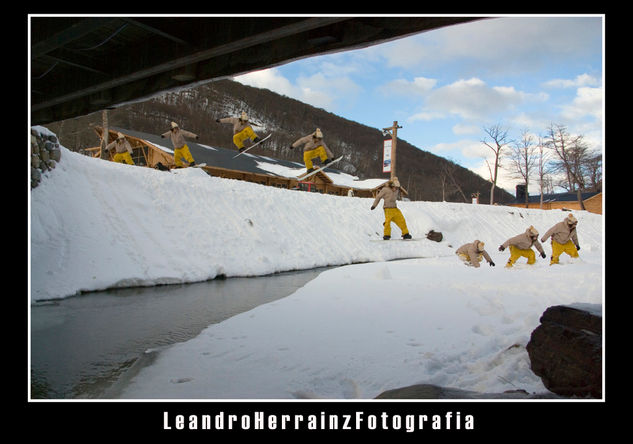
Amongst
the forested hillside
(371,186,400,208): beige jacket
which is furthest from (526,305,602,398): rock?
the forested hillside

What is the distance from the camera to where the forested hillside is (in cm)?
4416

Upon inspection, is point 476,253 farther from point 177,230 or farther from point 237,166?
point 237,166

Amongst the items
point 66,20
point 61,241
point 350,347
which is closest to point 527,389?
point 350,347

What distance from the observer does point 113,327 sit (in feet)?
16.0

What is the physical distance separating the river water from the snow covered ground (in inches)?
12.1

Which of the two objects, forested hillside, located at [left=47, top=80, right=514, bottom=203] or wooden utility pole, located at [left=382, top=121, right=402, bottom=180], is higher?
forested hillside, located at [left=47, top=80, right=514, bottom=203]

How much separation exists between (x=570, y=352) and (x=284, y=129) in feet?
201

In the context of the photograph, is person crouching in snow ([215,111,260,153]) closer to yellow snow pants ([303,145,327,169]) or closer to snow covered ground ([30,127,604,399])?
snow covered ground ([30,127,604,399])

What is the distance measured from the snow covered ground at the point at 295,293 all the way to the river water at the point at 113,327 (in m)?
0.31

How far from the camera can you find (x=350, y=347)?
3898 millimetres

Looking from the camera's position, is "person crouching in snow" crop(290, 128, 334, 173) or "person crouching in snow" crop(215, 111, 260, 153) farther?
"person crouching in snow" crop(215, 111, 260, 153)

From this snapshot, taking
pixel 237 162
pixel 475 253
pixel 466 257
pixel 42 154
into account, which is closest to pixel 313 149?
pixel 466 257

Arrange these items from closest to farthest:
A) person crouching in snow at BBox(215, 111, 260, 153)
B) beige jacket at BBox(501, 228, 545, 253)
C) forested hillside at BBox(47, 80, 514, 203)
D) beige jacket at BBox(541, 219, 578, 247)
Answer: beige jacket at BBox(501, 228, 545, 253) → beige jacket at BBox(541, 219, 578, 247) → person crouching in snow at BBox(215, 111, 260, 153) → forested hillside at BBox(47, 80, 514, 203)

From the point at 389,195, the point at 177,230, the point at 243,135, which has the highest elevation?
the point at 243,135
